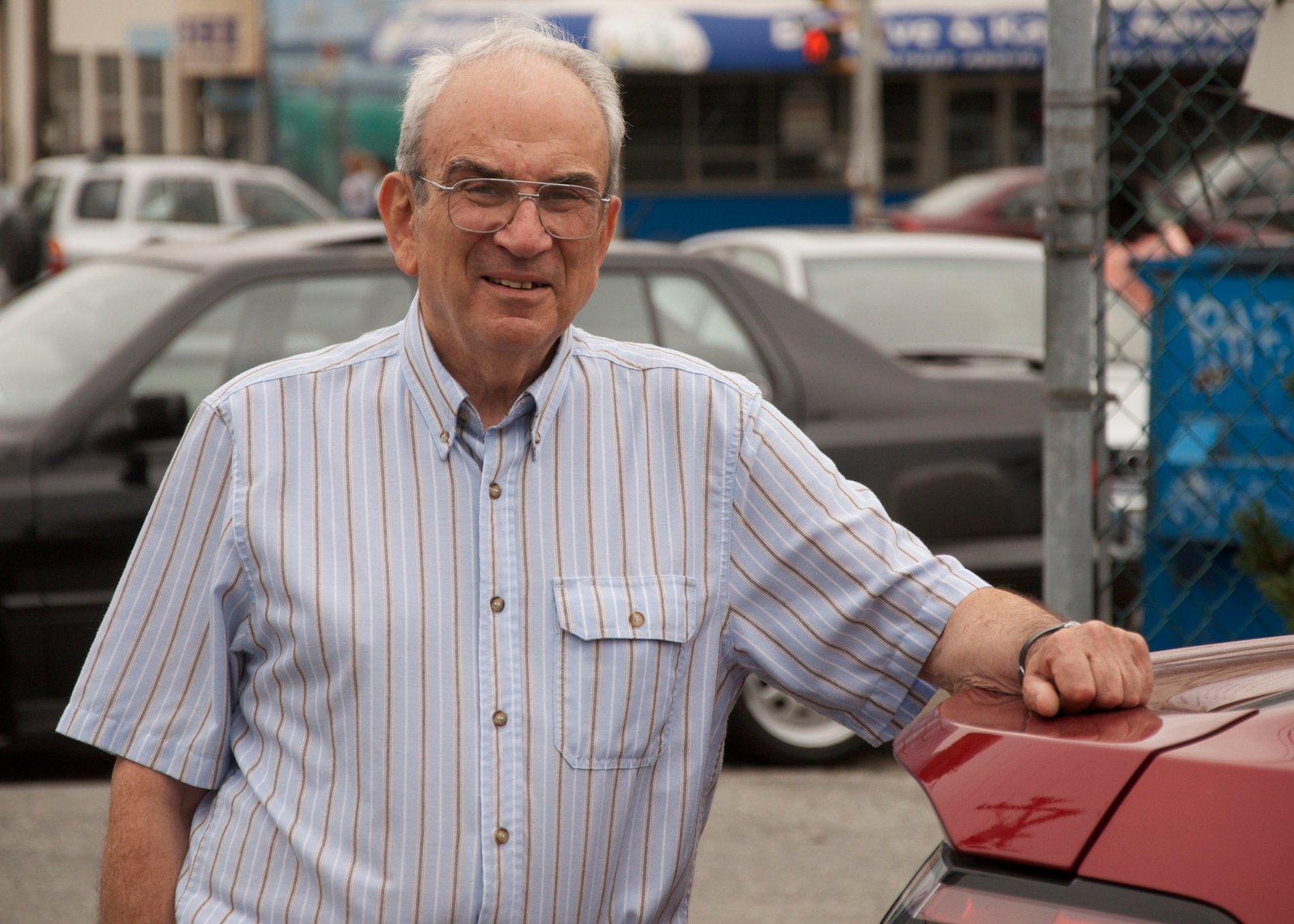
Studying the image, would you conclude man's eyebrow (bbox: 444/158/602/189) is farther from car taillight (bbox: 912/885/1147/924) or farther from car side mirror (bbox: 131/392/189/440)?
car side mirror (bbox: 131/392/189/440)

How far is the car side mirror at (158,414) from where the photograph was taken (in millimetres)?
5012

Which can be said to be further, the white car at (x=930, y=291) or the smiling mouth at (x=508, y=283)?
the white car at (x=930, y=291)

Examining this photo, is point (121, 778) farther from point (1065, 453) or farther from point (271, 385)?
point (1065, 453)

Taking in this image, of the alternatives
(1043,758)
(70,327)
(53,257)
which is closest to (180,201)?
(53,257)

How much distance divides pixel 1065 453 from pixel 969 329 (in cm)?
409

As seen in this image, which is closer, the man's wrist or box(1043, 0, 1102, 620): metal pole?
the man's wrist

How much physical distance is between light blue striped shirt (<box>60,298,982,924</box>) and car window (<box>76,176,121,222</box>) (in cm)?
1802

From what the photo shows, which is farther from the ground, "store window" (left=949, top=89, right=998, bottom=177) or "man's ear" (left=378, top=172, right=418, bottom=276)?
"man's ear" (left=378, top=172, right=418, bottom=276)

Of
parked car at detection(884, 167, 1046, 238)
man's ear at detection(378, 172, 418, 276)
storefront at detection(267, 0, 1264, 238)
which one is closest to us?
man's ear at detection(378, 172, 418, 276)

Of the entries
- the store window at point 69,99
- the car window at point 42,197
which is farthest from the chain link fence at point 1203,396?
the store window at point 69,99

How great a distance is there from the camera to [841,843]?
5.05 meters

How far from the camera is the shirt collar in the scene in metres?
2.13

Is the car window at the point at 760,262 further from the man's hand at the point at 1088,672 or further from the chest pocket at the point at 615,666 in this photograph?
the man's hand at the point at 1088,672

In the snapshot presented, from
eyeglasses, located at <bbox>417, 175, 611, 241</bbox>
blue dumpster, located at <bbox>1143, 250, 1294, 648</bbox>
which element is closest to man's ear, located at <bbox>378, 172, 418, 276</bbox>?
eyeglasses, located at <bbox>417, 175, 611, 241</bbox>
